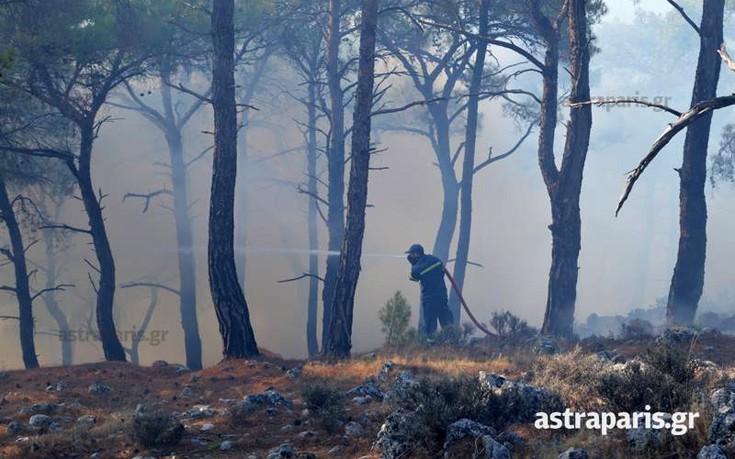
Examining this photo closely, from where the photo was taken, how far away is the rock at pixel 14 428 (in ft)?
29.5

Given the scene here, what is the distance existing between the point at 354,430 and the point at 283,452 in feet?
2.98

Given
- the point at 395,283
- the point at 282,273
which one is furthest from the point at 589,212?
the point at 282,273

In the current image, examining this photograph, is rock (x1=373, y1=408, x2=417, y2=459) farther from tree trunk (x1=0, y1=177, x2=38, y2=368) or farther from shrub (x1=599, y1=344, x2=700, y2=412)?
tree trunk (x1=0, y1=177, x2=38, y2=368)

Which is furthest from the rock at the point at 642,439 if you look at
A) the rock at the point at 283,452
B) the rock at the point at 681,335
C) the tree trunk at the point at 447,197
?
the tree trunk at the point at 447,197

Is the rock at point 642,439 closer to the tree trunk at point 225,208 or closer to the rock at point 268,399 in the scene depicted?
the rock at point 268,399

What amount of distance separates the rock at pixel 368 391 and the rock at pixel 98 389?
3.82 meters

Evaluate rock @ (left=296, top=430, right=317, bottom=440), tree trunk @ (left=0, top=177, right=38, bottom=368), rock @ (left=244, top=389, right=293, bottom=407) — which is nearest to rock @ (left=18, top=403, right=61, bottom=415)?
rock @ (left=244, top=389, right=293, bottom=407)

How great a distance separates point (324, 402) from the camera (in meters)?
8.88

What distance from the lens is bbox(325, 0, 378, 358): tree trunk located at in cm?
1431

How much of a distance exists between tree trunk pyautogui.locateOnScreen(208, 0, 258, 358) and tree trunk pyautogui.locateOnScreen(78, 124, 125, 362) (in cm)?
338

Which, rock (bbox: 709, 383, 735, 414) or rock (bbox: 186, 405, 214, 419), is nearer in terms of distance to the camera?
rock (bbox: 709, 383, 735, 414)

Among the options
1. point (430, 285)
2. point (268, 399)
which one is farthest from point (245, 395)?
point (430, 285)

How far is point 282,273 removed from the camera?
41.1 metres

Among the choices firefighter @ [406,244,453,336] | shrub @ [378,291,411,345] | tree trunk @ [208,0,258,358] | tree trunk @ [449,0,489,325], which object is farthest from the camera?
tree trunk @ [449,0,489,325]
